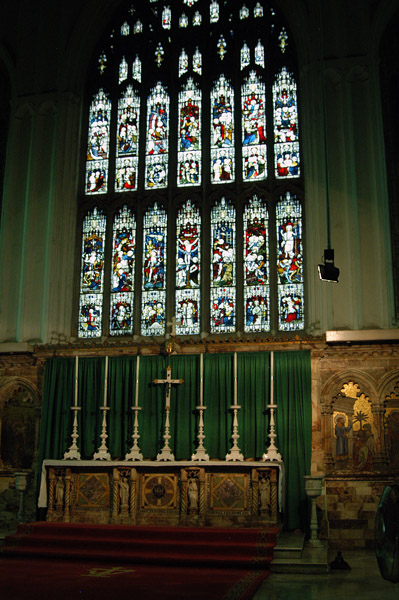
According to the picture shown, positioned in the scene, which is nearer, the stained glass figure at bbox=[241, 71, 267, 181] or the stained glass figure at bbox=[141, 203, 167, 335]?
the stained glass figure at bbox=[141, 203, 167, 335]

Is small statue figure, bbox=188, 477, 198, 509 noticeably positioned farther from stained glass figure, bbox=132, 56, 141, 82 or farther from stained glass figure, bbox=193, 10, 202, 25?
stained glass figure, bbox=193, 10, 202, 25

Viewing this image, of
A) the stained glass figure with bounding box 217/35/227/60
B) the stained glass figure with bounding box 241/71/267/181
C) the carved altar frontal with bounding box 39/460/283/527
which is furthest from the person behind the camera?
the stained glass figure with bounding box 217/35/227/60

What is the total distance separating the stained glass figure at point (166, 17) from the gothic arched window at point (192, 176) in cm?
3

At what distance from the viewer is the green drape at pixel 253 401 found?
11102 millimetres

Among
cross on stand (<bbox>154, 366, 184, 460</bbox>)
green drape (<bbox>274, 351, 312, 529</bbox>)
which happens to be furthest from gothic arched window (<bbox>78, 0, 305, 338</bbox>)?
cross on stand (<bbox>154, 366, 184, 460</bbox>)

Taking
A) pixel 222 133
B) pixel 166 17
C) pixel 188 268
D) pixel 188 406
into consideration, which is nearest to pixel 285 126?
pixel 222 133

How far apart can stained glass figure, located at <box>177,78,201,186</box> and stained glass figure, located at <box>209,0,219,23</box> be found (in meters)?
1.45

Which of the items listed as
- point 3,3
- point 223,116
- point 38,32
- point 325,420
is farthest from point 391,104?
point 3,3

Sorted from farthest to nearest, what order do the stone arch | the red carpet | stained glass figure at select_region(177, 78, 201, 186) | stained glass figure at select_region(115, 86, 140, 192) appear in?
stained glass figure at select_region(115, 86, 140, 192) → stained glass figure at select_region(177, 78, 201, 186) → the stone arch → the red carpet

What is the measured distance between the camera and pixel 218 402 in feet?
37.4

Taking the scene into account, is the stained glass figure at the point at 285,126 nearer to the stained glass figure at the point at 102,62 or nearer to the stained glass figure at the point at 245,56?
the stained glass figure at the point at 245,56

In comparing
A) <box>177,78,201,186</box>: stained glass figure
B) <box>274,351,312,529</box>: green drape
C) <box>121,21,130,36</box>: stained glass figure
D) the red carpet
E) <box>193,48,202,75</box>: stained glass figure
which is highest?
<box>121,21,130,36</box>: stained glass figure

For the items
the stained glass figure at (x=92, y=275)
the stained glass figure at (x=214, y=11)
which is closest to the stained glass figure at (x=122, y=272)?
the stained glass figure at (x=92, y=275)

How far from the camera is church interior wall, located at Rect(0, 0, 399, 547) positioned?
11070mm
